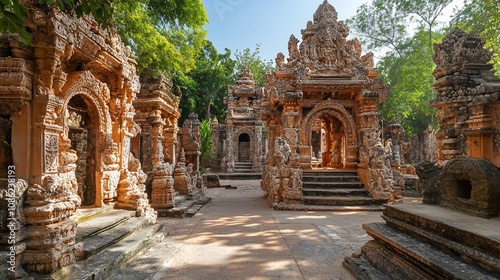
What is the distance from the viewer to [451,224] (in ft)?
8.89

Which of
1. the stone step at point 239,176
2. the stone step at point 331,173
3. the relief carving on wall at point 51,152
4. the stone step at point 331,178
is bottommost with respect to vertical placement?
the stone step at point 239,176

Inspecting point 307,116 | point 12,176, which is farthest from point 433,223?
point 307,116

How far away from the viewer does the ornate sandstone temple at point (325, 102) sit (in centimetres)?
903

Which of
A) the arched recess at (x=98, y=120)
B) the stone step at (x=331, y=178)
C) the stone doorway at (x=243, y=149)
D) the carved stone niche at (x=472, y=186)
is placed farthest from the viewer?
the stone doorway at (x=243, y=149)

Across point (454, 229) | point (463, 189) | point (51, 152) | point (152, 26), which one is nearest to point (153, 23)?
point (152, 26)

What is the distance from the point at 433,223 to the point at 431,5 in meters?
22.2

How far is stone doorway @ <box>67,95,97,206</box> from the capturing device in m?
5.49

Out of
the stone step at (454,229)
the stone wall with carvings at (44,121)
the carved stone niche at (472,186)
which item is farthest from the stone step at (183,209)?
the carved stone niche at (472,186)

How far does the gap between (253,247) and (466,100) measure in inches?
236

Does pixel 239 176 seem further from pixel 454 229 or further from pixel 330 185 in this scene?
pixel 454 229

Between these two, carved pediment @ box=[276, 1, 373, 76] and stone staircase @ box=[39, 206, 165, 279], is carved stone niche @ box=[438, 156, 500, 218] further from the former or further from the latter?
carved pediment @ box=[276, 1, 373, 76]

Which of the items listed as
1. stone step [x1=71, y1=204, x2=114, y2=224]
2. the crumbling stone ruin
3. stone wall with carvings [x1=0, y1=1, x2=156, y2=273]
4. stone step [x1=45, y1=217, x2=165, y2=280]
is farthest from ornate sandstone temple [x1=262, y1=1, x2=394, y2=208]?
stone wall with carvings [x1=0, y1=1, x2=156, y2=273]

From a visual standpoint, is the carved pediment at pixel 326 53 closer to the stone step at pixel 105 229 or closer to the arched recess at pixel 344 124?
the arched recess at pixel 344 124

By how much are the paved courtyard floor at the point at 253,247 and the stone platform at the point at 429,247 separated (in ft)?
1.56
